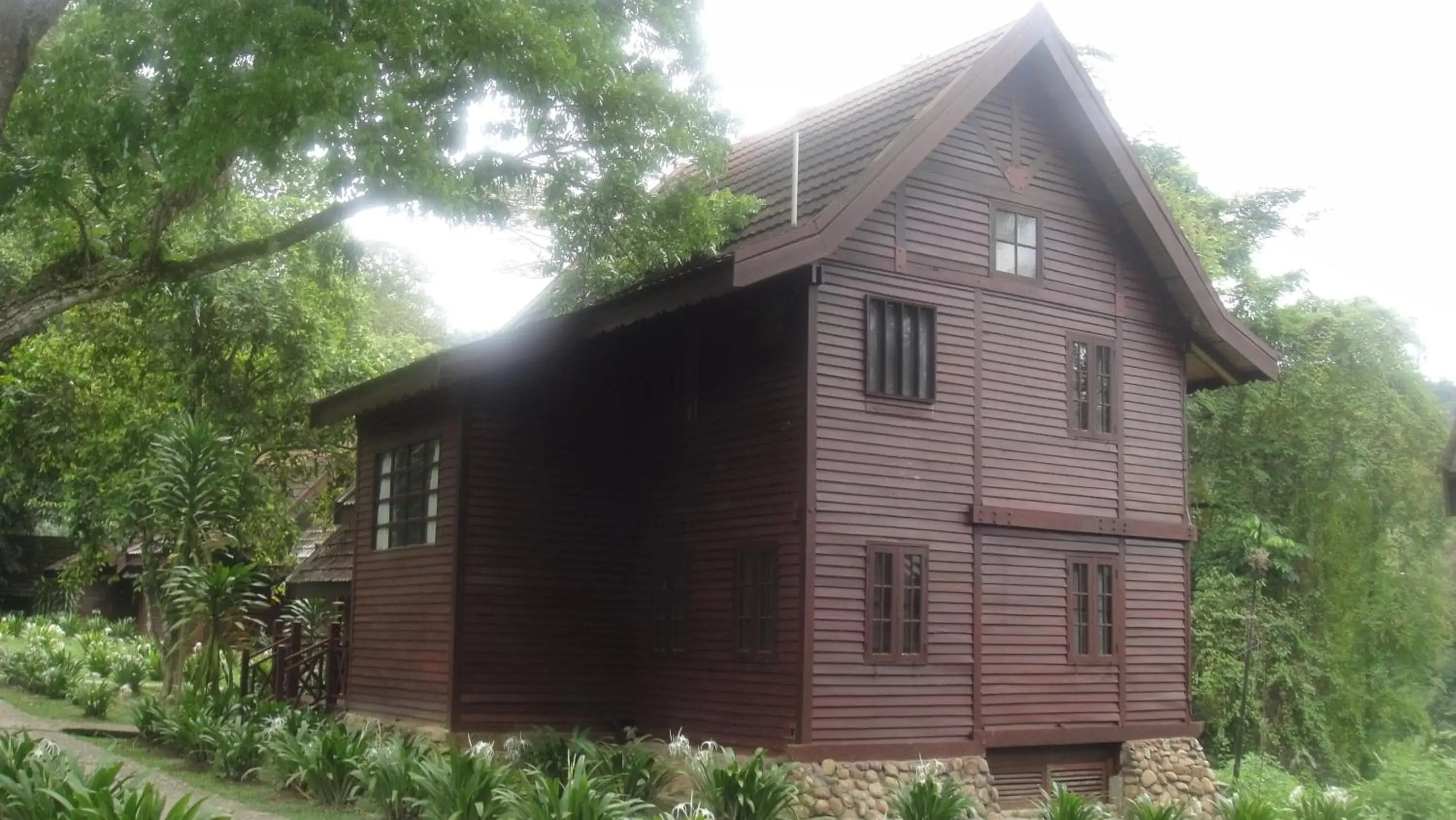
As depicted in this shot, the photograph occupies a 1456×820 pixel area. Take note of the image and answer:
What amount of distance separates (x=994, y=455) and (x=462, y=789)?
23.5 feet

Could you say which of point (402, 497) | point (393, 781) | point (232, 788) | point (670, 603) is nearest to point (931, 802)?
point (670, 603)

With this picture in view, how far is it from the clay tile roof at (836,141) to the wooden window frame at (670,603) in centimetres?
381

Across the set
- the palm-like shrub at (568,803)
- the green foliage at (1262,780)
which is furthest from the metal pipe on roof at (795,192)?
the green foliage at (1262,780)

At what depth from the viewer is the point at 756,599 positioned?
15.4 meters

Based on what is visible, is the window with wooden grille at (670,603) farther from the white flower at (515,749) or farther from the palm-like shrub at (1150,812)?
the palm-like shrub at (1150,812)

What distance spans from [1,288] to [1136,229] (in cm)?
1706

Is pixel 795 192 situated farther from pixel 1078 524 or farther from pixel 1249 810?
pixel 1249 810

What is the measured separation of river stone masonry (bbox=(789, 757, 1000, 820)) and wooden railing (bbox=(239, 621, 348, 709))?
8.86 meters

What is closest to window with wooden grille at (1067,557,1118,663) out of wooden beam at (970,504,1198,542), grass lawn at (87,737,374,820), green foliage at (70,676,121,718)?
wooden beam at (970,504,1198,542)

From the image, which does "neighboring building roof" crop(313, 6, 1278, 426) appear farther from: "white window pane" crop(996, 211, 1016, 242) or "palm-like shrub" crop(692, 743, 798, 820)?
"palm-like shrub" crop(692, 743, 798, 820)

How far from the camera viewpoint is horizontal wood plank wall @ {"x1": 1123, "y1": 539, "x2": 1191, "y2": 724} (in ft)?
56.9

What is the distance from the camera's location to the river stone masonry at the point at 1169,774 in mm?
17016

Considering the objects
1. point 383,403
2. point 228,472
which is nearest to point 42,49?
point 383,403

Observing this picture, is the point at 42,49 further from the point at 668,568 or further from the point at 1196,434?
the point at 1196,434
